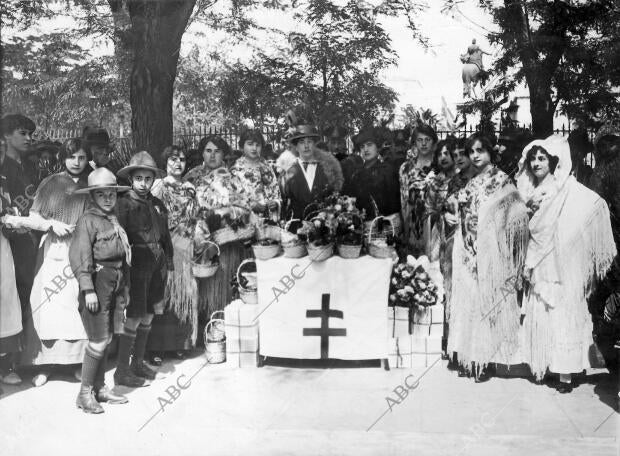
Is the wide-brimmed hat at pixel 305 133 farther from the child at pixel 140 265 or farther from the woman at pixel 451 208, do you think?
the child at pixel 140 265

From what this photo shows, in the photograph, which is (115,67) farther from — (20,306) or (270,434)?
(270,434)

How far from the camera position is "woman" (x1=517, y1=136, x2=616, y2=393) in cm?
498

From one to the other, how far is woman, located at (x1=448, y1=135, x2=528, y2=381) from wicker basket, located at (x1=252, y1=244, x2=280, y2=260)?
1.56 metres

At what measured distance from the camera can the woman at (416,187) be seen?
616 cm

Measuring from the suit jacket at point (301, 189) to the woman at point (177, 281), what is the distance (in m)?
0.89

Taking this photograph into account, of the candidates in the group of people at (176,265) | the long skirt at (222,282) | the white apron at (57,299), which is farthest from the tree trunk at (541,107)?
the white apron at (57,299)

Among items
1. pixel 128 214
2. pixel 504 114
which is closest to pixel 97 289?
pixel 128 214

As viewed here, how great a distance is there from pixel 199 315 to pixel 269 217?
1.08 metres

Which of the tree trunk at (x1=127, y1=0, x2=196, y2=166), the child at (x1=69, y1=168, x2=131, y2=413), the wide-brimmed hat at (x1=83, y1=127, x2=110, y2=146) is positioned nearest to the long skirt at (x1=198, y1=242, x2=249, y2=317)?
the child at (x1=69, y1=168, x2=131, y2=413)

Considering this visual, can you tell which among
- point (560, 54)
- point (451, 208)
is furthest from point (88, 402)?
point (560, 54)

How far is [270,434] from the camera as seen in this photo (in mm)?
4441

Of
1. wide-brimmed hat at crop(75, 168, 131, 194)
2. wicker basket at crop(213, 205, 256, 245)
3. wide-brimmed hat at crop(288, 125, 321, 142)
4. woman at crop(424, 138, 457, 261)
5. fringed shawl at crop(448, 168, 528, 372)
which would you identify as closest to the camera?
wide-brimmed hat at crop(75, 168, 131, 194)

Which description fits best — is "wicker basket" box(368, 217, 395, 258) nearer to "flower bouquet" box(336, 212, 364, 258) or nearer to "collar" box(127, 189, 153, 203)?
"flower bouquet" box(336, 212, 364, 258)

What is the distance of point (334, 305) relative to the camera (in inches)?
213
